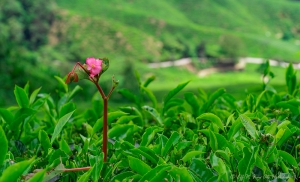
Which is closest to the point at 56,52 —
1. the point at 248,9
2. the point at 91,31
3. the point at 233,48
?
the point at 91,31

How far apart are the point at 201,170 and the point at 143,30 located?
30.9 meters

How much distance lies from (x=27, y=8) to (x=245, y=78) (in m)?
15.9

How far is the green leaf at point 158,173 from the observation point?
406 millimetres

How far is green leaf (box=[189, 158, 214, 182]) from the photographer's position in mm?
469

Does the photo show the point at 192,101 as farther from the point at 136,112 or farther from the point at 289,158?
the point at 289,158

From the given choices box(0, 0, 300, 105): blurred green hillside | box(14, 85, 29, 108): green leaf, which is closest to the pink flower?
box(14, 85, 29, 108): green leaf

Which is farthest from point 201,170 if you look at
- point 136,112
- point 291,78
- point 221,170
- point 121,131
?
point 291,78

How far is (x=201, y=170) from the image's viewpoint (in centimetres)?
47

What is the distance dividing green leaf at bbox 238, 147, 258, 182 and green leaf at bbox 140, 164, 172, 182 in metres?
0.09

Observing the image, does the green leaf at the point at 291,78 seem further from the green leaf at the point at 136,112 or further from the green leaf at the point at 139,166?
the green leaf at the point at 139,166

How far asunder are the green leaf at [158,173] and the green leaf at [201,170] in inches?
2.5

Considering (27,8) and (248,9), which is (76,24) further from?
(248,9)

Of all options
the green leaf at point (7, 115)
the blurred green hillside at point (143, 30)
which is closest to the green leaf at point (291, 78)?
the green leaf at point (7, 115)

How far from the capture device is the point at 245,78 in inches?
1054
